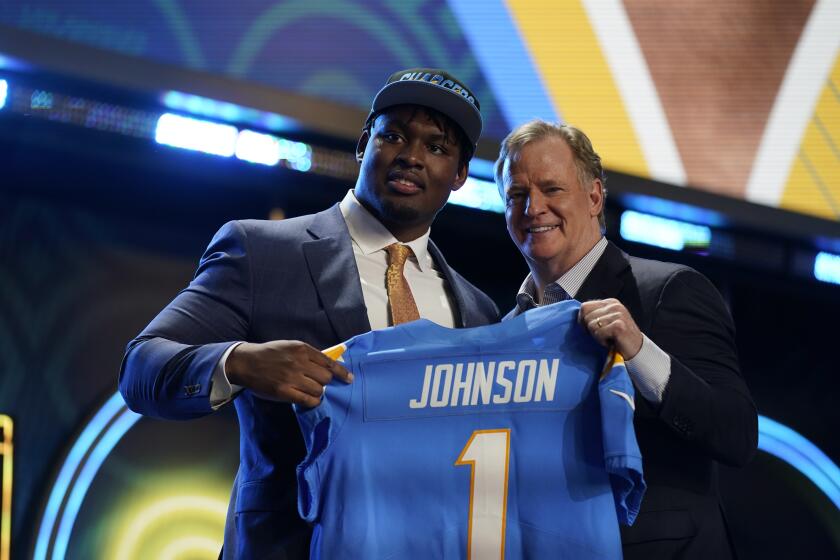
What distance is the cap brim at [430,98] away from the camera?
2008 mm

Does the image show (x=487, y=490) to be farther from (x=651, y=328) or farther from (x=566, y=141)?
(x=566, y=141)

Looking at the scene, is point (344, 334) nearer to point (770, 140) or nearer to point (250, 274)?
point (250, 274)

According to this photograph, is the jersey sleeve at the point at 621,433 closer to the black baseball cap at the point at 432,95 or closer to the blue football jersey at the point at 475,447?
the blue football jersey at the point at 475,447

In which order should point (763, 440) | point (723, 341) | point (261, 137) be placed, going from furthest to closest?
point (763, 440) < point (261, 137) < point (723, 341)

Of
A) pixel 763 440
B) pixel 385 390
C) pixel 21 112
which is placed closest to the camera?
pixel 385 390

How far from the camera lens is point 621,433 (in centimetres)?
170

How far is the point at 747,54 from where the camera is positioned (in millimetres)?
4730

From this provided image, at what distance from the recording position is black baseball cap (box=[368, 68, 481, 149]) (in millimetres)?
2010

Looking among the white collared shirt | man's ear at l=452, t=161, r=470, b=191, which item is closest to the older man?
man's ear at l=452, t=161, r=470, b=191

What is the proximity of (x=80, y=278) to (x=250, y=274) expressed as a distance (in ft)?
8.09

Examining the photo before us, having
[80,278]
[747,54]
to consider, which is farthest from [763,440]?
[80,278]

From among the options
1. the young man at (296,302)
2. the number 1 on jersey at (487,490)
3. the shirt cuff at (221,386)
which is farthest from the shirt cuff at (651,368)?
the shirt cuff at (221,386)

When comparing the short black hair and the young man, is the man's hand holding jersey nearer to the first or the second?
the young man

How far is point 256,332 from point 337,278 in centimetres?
19
